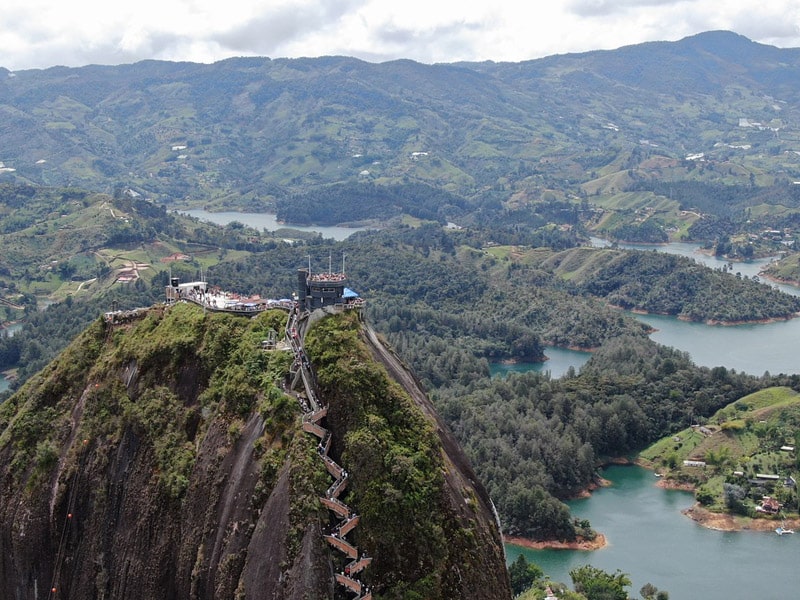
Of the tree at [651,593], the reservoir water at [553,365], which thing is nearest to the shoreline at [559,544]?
the tree at [651,593]

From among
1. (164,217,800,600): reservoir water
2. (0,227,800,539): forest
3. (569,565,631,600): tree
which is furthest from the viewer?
(0,227,800,539): forest

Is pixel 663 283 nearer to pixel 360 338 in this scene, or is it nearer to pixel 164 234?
pixel 164 234

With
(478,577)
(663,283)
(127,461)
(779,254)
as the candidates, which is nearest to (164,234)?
(663,283)

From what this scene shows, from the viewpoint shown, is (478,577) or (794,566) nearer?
(478,577)

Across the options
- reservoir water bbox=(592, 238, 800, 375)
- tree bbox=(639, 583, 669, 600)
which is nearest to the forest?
reservoir water bbox=(592, 238, 800, 375)

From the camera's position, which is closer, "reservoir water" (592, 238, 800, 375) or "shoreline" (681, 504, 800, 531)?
"shoreline" (681, 504, 800, 531)

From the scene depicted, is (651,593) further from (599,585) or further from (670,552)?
(670,552)

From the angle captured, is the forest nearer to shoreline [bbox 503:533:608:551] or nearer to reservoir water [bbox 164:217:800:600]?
shoreline [bbox 503:533:608:551]
